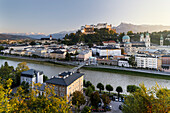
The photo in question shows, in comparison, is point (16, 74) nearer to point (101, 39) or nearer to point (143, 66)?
point (143, 66)

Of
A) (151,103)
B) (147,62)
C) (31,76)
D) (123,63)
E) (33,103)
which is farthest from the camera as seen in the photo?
(123,63)

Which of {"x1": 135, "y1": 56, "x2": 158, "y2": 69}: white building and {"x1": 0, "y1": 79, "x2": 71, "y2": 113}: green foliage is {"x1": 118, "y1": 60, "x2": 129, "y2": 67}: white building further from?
{"x1": 0, "y1": 79, "x2": 71, "y2": 113}: green foliage

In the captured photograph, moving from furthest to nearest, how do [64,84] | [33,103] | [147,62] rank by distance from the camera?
[147,62] < [64,84] < [33,103]

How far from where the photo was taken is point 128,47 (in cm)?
1888

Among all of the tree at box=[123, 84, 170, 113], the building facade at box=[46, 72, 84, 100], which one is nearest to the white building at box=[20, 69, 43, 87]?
the building facade at box=[46, 72, 84, 100]

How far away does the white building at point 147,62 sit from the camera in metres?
10.9

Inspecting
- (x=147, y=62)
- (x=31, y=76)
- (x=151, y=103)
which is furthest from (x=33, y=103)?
(x=147, y=62)

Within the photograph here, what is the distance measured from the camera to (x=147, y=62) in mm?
11102

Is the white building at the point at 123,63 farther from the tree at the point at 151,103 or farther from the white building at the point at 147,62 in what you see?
the tree at the point at 151,103

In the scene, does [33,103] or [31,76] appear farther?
[31,76]

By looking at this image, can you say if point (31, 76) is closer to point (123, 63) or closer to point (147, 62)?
point (123, 63)

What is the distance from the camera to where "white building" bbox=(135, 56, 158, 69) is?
35.8 feet

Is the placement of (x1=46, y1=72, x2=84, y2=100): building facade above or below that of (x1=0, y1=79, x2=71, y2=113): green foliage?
below

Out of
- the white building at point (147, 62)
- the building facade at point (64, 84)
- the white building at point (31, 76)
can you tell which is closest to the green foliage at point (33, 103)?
the building facade at point (64, 84)
